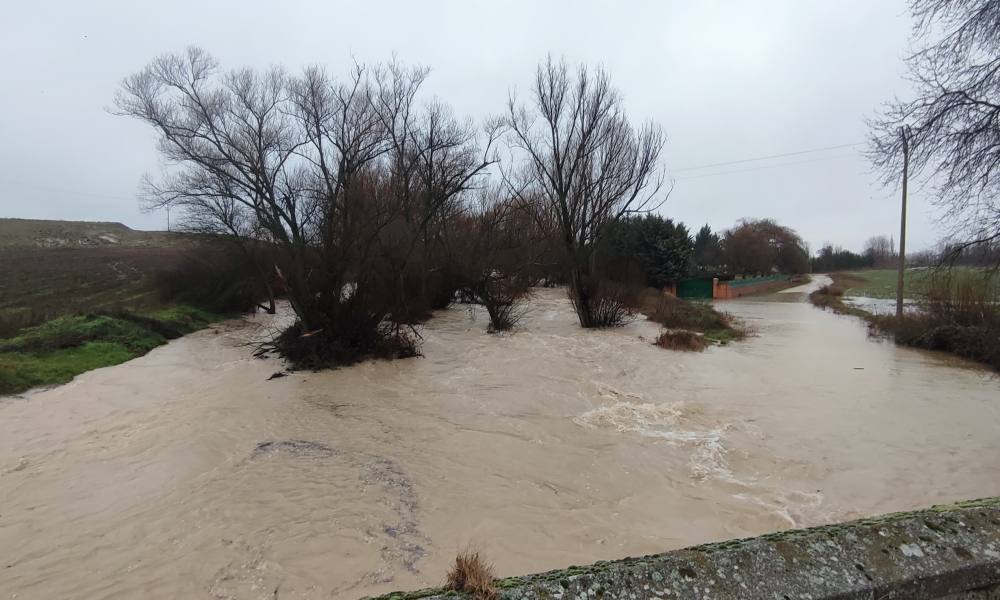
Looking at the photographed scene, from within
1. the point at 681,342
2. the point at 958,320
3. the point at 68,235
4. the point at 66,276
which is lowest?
the point at 681,342

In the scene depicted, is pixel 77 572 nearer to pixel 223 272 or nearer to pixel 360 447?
pixel 360 447

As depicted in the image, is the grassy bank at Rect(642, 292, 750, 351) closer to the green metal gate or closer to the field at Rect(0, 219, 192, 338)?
the green metal gate

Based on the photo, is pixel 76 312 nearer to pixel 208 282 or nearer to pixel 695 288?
pixel 208 282

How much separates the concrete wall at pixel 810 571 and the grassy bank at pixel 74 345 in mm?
13339

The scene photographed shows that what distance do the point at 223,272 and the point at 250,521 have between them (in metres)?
22.0

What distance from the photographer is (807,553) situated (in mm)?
1532

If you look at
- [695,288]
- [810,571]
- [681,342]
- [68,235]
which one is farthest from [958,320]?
[68,235]

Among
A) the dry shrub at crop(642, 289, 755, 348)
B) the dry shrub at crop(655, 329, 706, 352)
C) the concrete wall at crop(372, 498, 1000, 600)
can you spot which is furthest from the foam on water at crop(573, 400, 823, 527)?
the dry shrub at crop(642, 289, 755, 348)

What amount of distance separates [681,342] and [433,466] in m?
10.8

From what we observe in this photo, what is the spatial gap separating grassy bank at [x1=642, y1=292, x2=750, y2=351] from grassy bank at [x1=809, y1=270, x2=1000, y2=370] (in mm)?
5072

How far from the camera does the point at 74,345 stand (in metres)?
13.9

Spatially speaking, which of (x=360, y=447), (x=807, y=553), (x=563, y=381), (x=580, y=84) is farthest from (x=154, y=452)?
(x=580, y=84)

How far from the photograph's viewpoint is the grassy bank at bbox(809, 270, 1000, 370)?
14.2 meters

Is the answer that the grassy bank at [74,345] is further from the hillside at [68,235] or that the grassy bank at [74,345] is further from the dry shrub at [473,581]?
the hillside at [68,235]
